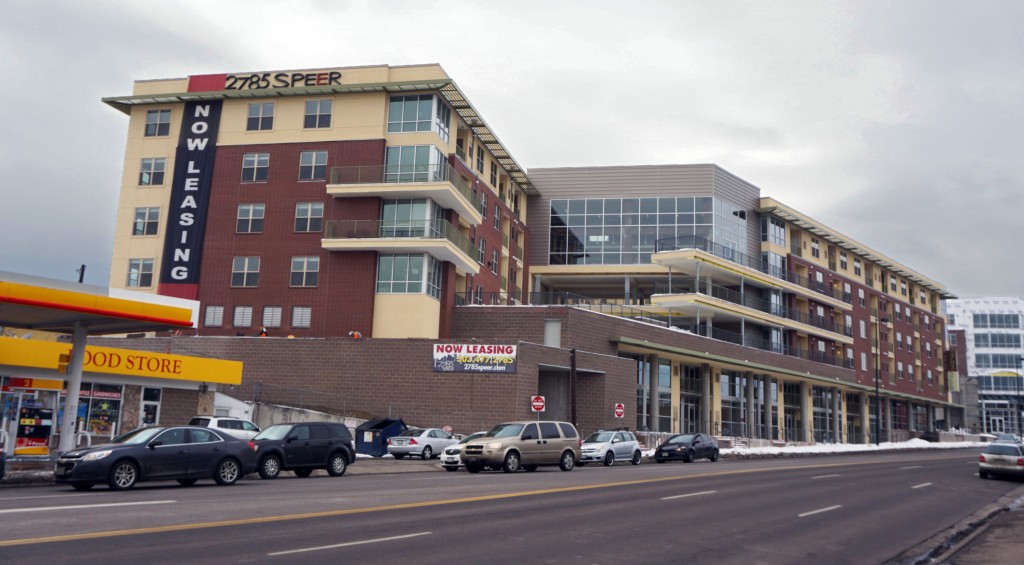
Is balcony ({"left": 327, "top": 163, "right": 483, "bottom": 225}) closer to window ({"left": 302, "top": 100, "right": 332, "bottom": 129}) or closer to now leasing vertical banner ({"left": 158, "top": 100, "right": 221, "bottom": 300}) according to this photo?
window ({"left": 302, "top": 100, "right": 332, "bottom": 129})

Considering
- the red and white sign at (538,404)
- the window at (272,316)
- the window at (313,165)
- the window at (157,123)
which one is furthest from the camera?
the window at (157,123)

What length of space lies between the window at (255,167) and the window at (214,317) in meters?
7.98

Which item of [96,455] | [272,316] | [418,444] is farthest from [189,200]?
[96,455]

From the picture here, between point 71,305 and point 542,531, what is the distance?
52.5ft

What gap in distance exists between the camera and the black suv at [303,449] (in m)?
24.0

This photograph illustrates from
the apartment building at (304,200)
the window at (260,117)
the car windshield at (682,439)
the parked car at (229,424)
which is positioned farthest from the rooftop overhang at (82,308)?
the window at (260,117)

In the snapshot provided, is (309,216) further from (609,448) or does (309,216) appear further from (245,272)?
(609,448)

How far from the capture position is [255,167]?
170 ft

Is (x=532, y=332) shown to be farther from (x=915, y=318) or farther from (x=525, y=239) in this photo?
(x=915, y=318)

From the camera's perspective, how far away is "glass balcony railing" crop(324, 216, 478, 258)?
48062 mm

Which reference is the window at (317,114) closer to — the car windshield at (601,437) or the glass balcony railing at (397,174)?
the glass balcony railing at (397,174)

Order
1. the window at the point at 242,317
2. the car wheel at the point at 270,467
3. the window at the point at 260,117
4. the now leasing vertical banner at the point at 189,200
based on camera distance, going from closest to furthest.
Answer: the car wheel at the point at 270,467 < the window at the point at 242,317 < the now leasing vertical banner at the point at 189,200 < the window at the point at 260,117

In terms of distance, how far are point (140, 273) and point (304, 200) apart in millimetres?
11249

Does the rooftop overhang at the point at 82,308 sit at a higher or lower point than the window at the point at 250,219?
lower
